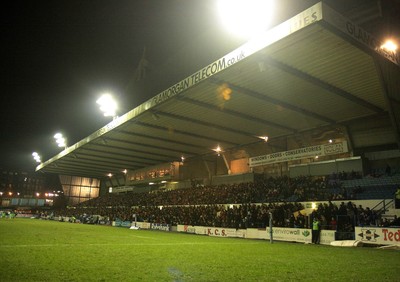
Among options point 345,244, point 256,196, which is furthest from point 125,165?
point 345,244

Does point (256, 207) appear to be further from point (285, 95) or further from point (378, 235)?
point (378, 235)

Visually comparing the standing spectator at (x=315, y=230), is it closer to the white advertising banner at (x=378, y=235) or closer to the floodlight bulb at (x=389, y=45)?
the white advertising banner at (x=378, y=235)

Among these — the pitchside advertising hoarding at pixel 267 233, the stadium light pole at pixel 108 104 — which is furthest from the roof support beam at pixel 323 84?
the stadium light pole at pixel 108 104

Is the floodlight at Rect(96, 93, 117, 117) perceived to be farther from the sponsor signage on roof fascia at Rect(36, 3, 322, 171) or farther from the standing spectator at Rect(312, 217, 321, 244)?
the standing spectator at Rect(312, 217, 321, 244)

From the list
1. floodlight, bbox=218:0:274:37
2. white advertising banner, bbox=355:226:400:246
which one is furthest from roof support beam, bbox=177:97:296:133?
white advertising banner, bbox=355:226:400:246

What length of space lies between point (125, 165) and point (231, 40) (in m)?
33.4

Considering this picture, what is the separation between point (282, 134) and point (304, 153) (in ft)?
10.00

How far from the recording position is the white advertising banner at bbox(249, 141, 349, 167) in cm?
2367

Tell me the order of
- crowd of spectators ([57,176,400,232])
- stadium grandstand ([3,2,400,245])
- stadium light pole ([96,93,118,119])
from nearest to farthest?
stadium grandstand ([3,2,400,245])
crowd of spectators ([57,176,400,232])
stadium light pole ([96,93,118,119])

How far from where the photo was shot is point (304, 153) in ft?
84.5

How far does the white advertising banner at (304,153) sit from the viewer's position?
23.7 meters

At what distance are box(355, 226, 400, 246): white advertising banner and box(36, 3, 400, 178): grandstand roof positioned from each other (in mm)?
7470

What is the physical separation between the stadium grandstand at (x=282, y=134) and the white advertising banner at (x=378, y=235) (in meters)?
0.64

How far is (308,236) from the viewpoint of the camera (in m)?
17.9
